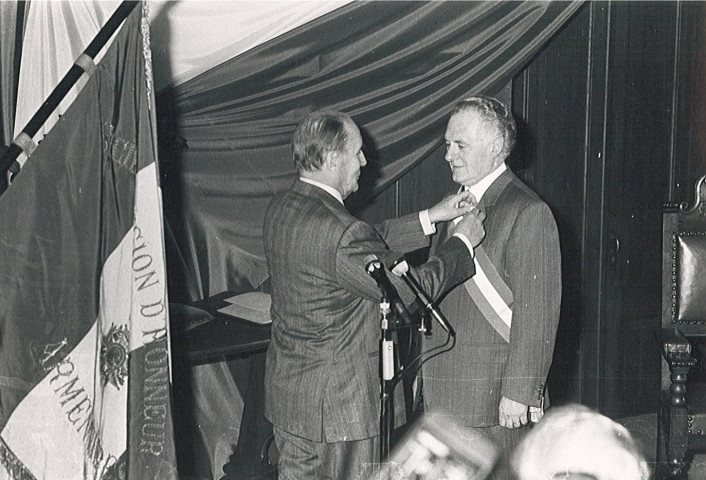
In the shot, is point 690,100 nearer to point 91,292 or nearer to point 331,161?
point 331,161

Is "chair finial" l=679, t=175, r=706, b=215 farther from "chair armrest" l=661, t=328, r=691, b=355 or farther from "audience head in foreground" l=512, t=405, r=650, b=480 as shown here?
"audience head in foreground" l=512, t=405, r=650, b=480

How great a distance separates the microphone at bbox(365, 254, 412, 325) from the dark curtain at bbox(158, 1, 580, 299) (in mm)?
1125

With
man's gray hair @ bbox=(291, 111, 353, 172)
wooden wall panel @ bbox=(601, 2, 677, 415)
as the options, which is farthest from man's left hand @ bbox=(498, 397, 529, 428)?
wooden wall panel @ bbox=(601, 2, 677, 415)

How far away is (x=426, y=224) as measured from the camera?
8.57 feet

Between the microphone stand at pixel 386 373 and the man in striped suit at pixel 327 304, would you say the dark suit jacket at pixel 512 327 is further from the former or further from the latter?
the microphone stand at pixel 386 373

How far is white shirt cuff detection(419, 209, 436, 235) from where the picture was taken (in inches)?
103

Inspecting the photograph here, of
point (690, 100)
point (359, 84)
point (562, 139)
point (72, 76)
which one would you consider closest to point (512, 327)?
point (359, 84)

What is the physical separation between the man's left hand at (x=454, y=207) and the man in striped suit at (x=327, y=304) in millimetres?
33

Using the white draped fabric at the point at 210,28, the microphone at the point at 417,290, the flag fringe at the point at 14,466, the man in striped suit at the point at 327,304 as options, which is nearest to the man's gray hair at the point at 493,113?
the man in striped suit at the point at 327,304

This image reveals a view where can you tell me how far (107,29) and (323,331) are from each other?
0.94 meters

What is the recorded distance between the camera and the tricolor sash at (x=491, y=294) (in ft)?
7.64

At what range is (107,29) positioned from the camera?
222 cm

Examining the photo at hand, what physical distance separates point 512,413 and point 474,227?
1.60 feet

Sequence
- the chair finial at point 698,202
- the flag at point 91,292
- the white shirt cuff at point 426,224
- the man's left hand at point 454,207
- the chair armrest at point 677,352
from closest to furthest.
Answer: the flag at point 91,292
the man's left hand at point 454,207
the white shirt cuff at point 426,224
the chair armrest at point 677,352
the chair finial at point 698,202
